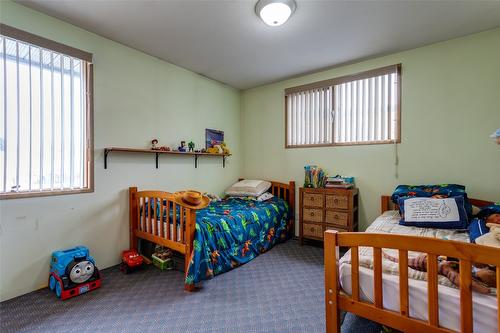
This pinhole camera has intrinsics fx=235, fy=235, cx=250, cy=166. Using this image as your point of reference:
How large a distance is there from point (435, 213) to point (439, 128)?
3.51ft

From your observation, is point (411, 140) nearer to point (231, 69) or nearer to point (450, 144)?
point (450, 144)

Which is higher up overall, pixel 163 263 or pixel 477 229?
pixel 477 229

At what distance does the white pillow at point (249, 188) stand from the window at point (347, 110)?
0.72m

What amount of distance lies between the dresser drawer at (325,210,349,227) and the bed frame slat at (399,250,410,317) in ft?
5.76

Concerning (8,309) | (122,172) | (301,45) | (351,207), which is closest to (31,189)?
(122,172)

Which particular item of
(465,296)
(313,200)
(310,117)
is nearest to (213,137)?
(310,117)

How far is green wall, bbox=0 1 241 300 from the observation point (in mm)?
1964

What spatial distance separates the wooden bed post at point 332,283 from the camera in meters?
1.28

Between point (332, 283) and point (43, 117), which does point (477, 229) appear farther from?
point (43, 117)

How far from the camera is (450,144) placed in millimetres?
2508

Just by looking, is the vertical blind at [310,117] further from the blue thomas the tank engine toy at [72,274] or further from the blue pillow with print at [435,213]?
the blue thomas the tank engine toy at [72,274]

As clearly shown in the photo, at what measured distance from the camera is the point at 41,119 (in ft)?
6.81

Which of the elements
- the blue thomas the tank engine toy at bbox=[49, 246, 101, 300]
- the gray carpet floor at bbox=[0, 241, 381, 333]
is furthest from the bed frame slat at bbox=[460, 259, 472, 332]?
the blue thomas the tank engine toy at bbox=[49, 246, 101, 300]

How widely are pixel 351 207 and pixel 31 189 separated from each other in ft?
10.5
